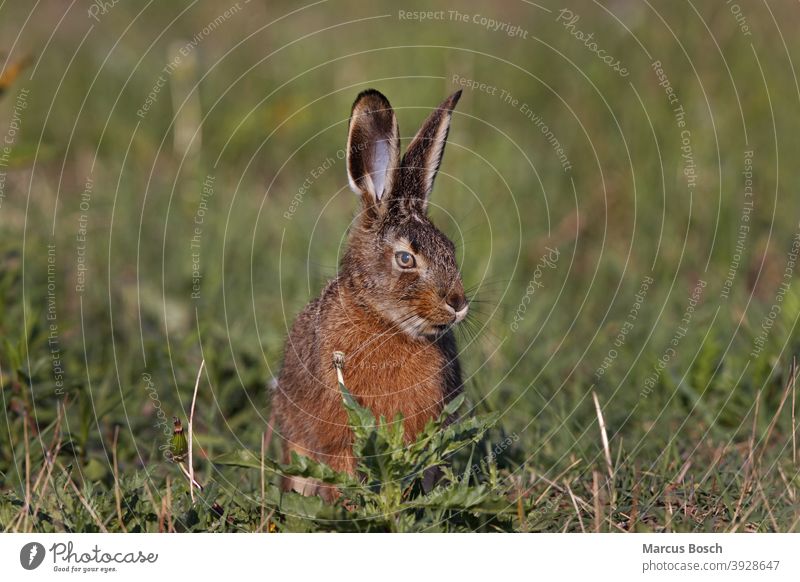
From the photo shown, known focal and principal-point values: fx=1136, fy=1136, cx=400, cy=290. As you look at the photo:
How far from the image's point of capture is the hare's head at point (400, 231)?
5.03 metres

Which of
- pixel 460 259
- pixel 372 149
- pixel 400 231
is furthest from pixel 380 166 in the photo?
pixel 460 259

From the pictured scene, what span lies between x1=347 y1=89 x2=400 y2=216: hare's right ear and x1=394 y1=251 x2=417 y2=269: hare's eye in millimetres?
317

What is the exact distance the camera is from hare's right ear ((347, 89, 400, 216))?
5.02 meters

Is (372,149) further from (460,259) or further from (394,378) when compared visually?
(460,259)

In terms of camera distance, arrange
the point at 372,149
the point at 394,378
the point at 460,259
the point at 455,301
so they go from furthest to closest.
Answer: the point at 460,259
the point at 372,149
the point at 394,378
the point at 455,301

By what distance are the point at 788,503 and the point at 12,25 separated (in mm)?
9445

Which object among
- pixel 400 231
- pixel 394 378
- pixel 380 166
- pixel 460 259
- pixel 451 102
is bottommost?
pixel 394 378

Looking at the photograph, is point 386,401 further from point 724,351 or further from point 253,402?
point 724,351

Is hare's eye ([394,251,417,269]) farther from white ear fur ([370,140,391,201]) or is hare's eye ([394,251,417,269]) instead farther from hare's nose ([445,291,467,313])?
white ear fur ([370,140,391,201])

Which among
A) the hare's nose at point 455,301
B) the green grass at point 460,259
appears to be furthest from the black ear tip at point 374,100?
the green grass at point 460,259

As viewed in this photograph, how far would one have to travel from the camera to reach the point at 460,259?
7844 mm

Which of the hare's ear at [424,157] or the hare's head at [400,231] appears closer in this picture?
the hare's head at [400,231]

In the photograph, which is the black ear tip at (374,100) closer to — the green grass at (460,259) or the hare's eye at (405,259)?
the hare's eye at (405,259)

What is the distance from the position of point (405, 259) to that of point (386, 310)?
248mm
